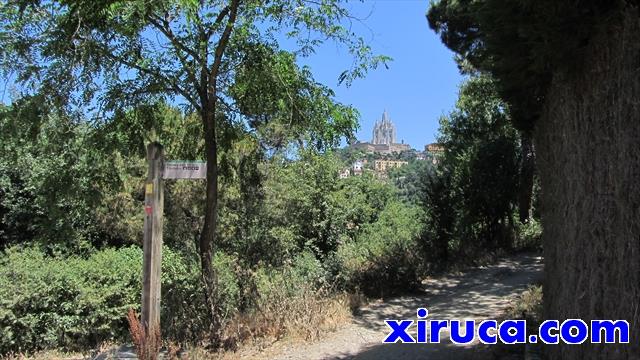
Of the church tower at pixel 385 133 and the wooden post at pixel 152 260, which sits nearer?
the wooden post at pixel 152 260

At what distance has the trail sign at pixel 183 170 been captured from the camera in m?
6.18

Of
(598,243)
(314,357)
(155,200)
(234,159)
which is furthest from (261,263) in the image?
(598,243)

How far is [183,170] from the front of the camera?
247 inches

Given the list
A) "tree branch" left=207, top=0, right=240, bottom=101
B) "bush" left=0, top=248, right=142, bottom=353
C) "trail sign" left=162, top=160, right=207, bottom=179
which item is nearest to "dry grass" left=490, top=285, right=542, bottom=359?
"trail sign" left=162, top=160, right=207, bottom=179

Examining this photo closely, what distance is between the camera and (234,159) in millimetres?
9609

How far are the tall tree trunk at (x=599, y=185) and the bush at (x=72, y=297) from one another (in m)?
5.32

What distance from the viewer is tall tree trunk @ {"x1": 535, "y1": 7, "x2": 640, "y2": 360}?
307cm

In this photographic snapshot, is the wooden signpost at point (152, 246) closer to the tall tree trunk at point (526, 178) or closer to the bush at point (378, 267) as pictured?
the bush at point (378, 267)

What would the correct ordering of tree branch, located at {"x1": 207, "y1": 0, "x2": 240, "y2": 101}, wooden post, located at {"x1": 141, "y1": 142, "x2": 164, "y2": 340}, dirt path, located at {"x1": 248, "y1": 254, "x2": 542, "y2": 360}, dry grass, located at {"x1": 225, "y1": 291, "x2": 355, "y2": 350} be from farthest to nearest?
dry grass, located at {"x1": 225, "y1": 291, "x2": 355, "y2": 350}
tree branch, located at {"x1": 207, "y1": 0, "x2": 240, "y2": 101}
dirt path, located at {"x1": 248, "y1": 254, "x2": 542, "y2": 360}
wooden post, located at {"x1": 141, "y1": 142, "x2": 164, "y2": 340}

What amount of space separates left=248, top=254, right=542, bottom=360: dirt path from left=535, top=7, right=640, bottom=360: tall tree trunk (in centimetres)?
185

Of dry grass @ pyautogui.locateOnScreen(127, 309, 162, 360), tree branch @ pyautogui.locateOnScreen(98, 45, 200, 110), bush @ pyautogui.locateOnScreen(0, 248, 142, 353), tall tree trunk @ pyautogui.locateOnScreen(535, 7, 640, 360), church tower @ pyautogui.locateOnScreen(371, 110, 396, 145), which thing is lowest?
bush @ pyautogui.locateOnScreen(0, 248, 142, 353)

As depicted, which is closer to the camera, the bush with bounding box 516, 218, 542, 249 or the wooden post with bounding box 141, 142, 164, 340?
the wooden post with bounding box 141, 142, 164, 340

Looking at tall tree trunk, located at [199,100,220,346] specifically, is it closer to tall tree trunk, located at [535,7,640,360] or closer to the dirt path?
the dirt path

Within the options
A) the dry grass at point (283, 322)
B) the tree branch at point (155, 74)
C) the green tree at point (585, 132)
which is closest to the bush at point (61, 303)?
the dry grass at point (283, 322)
